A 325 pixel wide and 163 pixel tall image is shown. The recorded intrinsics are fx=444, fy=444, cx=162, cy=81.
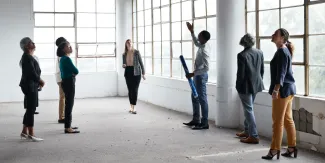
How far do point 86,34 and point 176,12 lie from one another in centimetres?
378

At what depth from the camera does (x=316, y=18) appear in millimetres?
5754

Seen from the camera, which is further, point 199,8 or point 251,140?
point 199,8

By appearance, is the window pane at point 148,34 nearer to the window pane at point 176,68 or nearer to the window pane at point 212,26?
the window pane at point 176,68

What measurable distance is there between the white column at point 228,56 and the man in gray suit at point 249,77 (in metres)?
0.95

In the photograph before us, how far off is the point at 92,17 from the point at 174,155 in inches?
308

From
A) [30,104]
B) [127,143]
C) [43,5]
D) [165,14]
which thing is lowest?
[127,143]

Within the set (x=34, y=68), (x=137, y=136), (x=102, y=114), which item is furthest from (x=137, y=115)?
(x=34, y=68)

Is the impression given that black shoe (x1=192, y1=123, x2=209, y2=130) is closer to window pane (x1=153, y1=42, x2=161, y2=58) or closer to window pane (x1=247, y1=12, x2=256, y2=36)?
window pane (x1=247, y1=12, x2=256, y2=36)

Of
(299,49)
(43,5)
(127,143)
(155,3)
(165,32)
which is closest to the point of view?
(299,49)

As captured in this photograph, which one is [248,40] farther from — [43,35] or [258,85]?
[43,35]

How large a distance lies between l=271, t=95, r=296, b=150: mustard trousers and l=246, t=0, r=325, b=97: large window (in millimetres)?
765

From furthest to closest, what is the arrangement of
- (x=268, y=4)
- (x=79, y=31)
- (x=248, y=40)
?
1. (x=79, y=31)
2. (x=268, y=4)
3. (x=248, y=40)

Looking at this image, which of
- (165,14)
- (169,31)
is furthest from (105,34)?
(169,31)

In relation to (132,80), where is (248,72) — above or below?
above
